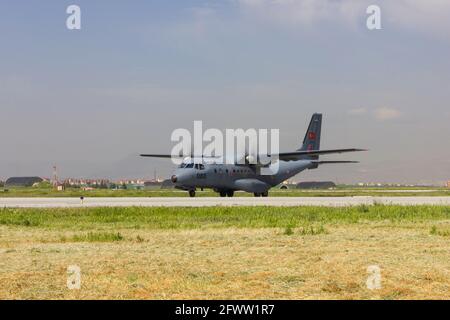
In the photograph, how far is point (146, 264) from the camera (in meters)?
13.7

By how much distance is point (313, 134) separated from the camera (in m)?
70.6

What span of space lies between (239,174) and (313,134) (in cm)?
1520

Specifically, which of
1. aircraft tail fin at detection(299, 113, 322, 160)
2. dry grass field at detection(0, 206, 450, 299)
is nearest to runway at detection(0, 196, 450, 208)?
dry grass field at detection(0, 206, 450, 299)

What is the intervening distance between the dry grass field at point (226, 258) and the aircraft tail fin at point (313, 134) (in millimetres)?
43451

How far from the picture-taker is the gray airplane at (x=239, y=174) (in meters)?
54.6

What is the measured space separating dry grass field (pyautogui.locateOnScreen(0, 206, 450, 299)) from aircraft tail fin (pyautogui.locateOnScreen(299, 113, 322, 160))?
43.5m

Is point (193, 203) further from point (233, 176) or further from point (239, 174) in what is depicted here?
point (239, 174)

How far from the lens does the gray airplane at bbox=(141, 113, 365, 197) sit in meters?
54.6

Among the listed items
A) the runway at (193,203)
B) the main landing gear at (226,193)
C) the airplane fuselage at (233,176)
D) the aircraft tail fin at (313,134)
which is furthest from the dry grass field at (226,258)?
the aircraft tail fin at (313,134)

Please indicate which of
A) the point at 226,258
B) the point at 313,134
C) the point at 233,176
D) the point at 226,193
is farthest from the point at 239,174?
the point at 226,258

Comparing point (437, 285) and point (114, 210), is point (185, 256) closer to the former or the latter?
point (437, 285)

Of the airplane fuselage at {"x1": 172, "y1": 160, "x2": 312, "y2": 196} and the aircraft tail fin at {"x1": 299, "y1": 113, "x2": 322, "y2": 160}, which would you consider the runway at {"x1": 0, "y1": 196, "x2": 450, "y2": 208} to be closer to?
the airplane fuselage at {"x1": 172, "y1": 160, "x2": 312, "y2": 196}
